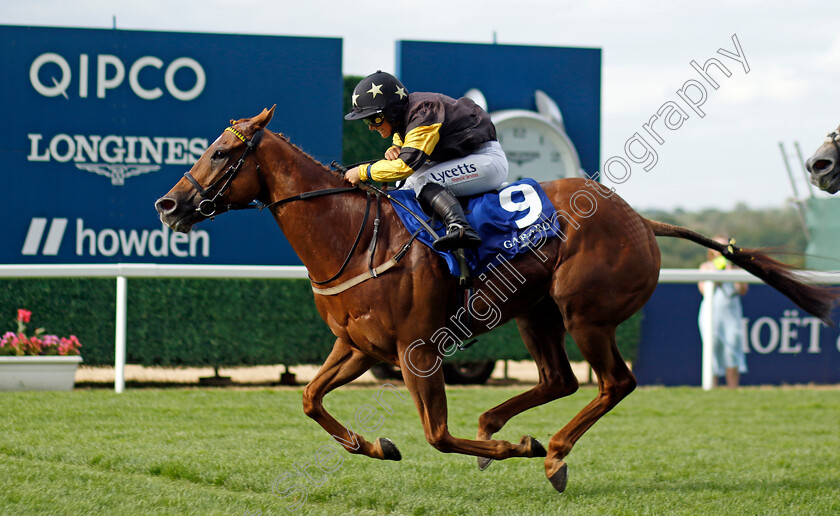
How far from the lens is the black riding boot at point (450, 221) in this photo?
381 centimetres

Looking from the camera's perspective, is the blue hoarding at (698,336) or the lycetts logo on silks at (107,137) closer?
the lycetts logo on silks at (107,137)

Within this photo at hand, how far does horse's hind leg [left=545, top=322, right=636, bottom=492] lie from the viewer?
13.8 ft

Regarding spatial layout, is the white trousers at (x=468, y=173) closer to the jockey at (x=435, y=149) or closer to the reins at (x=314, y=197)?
the jockey at (x=435, y=149)

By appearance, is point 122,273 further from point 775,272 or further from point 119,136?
point 775,272

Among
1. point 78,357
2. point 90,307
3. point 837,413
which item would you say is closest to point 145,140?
point 90,307

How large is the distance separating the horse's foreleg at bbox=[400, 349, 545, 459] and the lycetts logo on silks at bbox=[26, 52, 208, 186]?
521 cm

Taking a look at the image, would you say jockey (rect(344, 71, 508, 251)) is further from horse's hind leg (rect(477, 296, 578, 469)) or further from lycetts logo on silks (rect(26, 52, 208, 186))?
lycetts logo on silks (rect(26, 52, 208, 186))

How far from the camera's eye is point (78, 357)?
7.28m

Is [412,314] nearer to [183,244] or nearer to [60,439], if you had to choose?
[60,439]

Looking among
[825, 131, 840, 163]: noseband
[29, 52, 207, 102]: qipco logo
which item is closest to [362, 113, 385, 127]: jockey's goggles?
[825, 131, 840, 163]: noseband

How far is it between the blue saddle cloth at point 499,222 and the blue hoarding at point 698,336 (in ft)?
16.6

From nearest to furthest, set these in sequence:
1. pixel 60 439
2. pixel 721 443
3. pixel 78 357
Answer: pixel 60 439
pixel 721 443
pixel 78 357

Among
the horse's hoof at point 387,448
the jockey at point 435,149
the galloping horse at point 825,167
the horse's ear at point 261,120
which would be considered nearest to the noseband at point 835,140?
the galloping horse at point 825,167

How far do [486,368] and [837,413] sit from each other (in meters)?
3.11
